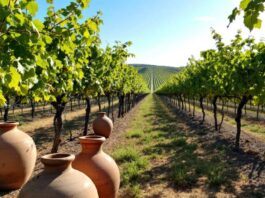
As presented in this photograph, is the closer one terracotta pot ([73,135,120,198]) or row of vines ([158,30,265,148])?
terracotta pot ([73,135,120,198])

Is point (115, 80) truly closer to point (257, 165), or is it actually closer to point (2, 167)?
point (257, 165)

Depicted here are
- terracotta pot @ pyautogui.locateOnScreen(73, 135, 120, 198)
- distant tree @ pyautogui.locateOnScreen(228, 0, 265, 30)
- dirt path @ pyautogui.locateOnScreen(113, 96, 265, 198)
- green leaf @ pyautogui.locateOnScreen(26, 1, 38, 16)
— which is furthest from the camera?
dirt path @ pyautogui.locateOnScreen(113, 96, 265, 198)

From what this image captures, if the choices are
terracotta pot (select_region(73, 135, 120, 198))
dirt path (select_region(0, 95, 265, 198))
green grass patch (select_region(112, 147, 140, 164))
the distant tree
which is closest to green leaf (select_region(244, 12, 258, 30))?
the distant tree

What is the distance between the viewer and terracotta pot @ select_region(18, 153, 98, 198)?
4.62 meters

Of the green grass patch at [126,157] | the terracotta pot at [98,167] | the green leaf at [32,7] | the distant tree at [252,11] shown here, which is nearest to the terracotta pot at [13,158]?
the terracotta pot at [98,167]

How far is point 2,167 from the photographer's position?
856 cm

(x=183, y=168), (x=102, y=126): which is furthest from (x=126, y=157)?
(x=102, y=126)

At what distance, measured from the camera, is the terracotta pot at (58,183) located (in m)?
4.62

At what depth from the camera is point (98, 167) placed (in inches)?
251

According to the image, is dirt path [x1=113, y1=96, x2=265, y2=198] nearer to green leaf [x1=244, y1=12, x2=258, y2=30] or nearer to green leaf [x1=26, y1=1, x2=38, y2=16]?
green leaf [x1=26, y1=1, x2=38, y2=16]

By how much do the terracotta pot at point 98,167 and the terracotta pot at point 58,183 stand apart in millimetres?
1358

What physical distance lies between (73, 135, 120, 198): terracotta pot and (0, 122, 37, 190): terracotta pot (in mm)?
2851

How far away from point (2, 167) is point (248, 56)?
10.0 m

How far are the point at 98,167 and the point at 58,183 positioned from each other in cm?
175
